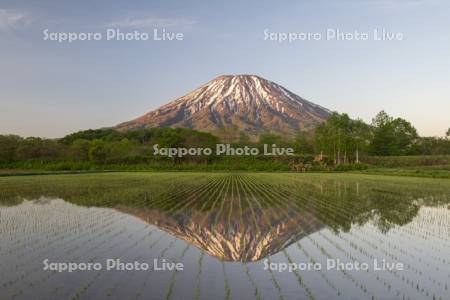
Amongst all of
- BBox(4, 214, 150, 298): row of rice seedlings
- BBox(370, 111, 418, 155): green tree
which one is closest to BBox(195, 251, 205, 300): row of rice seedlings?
BBox(4, 214, 150, 298): row of rice seedlings

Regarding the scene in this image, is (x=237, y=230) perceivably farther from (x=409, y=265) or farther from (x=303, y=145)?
(x=303, y=145)

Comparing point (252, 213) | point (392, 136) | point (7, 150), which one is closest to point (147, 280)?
point (252, 213)

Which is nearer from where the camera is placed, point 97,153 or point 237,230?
point 237,230

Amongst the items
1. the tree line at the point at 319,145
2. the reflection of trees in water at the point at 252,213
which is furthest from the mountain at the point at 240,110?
the reflection of trees in water at the point at 252,213

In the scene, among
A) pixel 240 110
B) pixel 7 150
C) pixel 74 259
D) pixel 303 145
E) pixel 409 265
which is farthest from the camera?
pixel 240 110

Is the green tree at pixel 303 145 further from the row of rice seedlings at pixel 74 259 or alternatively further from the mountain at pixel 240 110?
the row of rice seedlings at pixel 74 259

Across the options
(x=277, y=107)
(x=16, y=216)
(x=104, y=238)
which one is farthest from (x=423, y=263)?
(x=277, y=107)

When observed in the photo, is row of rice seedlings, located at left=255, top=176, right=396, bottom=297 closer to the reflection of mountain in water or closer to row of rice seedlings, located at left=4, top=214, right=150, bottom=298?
the reflection of mountain in water
